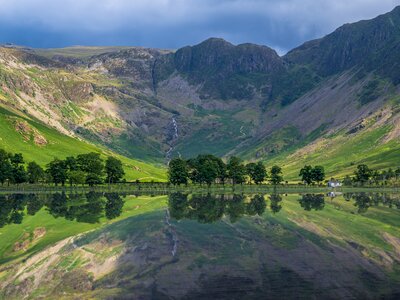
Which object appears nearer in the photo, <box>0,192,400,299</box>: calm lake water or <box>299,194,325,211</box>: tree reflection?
<box>0,192,400,299</box>: calm lake water

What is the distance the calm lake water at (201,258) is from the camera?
34.5 metres

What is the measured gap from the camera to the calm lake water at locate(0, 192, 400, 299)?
34531 millimetres

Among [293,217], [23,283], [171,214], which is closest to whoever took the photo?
[23,283]

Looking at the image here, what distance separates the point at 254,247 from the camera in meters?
51.5

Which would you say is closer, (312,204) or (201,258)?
(201,258)

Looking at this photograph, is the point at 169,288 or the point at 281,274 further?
the point at 281,274

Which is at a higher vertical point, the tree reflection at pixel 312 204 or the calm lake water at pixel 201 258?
the tree reflection at pixel 312 204

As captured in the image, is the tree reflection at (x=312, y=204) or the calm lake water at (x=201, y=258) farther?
the tree reflection at (x=312, y=204)

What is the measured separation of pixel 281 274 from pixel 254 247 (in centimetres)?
1293

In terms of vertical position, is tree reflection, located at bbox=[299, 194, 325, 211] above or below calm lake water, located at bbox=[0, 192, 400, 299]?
above

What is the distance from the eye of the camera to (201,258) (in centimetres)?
4556

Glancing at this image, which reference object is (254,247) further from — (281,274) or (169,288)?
(169,288)

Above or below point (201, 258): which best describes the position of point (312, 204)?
above

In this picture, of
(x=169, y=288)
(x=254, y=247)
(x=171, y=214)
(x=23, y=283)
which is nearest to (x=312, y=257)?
(x=254, y=247)
